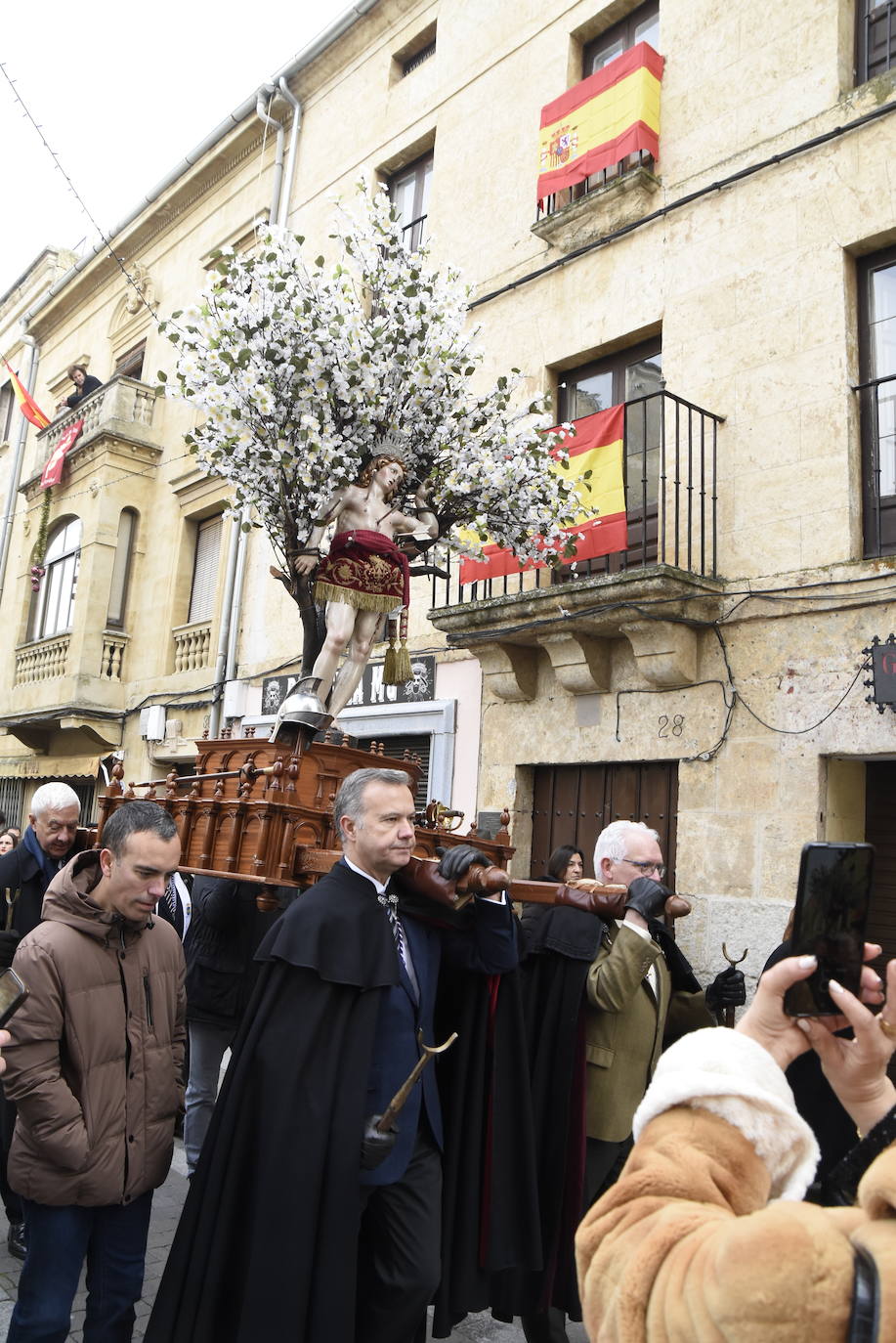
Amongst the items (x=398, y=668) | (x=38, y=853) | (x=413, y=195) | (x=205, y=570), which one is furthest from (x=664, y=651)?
(x=205, y=570)

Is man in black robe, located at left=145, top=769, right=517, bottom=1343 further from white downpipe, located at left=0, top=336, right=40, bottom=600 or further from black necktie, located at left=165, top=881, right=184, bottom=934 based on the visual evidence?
white downpipe, located at left=0, top=336, right=40, bottom=600

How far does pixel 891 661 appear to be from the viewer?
6520mm

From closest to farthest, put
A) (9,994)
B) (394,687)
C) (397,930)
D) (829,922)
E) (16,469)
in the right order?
(829,922) → (9,994) → (397,930) → (394,687) → (16,469)

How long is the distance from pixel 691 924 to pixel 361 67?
11.1 metres

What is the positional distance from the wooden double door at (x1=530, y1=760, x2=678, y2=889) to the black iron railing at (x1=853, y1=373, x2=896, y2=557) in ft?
7.29

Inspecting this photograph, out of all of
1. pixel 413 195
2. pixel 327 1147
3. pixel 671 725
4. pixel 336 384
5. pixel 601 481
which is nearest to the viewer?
pixel 327 1147

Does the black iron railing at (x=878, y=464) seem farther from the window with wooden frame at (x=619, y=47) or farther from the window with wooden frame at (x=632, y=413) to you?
the window with wooden frame at (x=619, y=47)

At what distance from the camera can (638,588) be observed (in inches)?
291

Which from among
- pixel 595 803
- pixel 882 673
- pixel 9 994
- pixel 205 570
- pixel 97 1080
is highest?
pixel 205 570

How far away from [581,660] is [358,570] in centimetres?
357

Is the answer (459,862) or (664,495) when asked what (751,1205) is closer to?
(459,862)

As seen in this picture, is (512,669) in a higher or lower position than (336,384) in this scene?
lower

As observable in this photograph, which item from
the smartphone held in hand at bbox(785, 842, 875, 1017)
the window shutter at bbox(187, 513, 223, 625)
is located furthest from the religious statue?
the window shutter at bbox(187, 513, 223, 625)

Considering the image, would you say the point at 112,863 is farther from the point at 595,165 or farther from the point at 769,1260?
the point at 595,165
